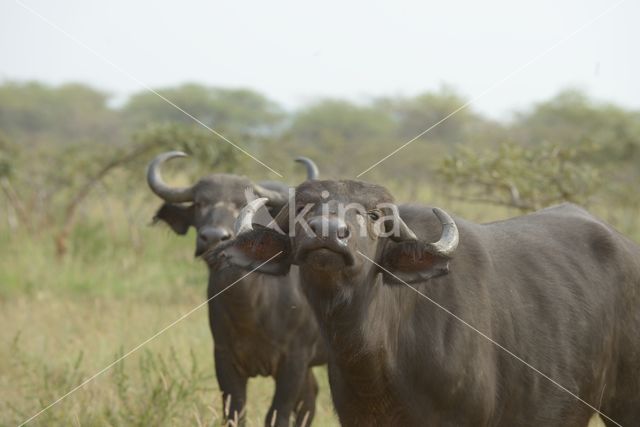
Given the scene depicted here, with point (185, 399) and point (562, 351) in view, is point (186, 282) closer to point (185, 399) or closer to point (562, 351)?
point (185, 399)

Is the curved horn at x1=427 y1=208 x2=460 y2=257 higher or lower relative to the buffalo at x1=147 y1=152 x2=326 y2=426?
higher

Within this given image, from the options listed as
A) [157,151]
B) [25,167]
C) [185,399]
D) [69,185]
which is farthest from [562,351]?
[25,167]

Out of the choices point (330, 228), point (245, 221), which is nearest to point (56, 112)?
point (245, 221)

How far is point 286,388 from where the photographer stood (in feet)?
19.7

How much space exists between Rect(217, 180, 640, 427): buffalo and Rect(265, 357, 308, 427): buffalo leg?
72.6 inches

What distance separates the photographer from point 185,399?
5.68 m

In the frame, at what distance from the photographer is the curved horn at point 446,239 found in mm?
3809

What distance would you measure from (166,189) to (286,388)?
1.90 m

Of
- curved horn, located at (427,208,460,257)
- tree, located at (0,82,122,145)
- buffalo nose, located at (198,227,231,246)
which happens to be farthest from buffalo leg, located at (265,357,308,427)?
tree, located at (0,82,122,145)

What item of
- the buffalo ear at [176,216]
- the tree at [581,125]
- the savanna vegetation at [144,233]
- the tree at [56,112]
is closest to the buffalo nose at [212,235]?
the savanna vegetation at [144,233]

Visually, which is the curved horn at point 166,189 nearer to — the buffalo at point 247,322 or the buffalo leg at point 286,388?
the buffalo at point 247,322

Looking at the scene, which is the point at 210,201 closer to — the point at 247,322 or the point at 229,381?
the point at 247,322

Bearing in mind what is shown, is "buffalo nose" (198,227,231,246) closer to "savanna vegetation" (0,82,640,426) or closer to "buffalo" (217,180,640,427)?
"savanna vegetation" (0,82,640,426)

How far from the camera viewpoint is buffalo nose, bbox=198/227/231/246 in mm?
5852
